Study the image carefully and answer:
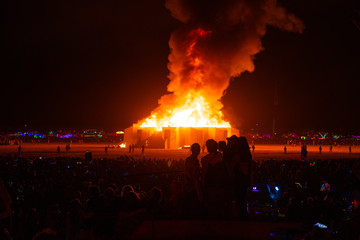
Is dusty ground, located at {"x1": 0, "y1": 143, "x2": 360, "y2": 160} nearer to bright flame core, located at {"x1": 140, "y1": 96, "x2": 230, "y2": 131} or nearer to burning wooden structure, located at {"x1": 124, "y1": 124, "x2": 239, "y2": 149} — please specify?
burning wooden structure, located at {"x1": 124, "y1": 124, "x2": 239, "y2": 149}

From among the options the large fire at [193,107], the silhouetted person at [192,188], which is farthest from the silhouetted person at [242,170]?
the large fire at [193,107]

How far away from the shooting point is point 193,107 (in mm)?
54312

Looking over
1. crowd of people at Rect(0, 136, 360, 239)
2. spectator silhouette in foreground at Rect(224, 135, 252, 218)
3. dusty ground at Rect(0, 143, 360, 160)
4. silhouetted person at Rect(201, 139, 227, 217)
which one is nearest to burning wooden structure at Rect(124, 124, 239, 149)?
dusty ground at Rect(0, 143, 360, 160)

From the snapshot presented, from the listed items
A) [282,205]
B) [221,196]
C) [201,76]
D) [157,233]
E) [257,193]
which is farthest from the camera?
[201,76]

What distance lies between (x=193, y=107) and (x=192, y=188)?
4752 cm

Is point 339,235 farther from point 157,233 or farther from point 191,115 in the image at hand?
point 191,115

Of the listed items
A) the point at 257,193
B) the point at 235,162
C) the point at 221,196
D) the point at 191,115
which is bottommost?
the point at 257,193

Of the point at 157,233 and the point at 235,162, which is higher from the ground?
the point at 235,162

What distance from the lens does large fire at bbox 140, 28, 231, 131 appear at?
52.6 metres

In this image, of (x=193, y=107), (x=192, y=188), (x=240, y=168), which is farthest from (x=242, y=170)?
(x=193, y=107)

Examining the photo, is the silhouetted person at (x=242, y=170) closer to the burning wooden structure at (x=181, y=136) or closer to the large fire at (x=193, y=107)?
the burning wooden structure at (x=181, y=136)

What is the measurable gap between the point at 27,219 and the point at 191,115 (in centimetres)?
4742

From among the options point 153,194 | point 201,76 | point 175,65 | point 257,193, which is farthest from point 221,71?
point 153,194

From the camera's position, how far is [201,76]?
173 ft
